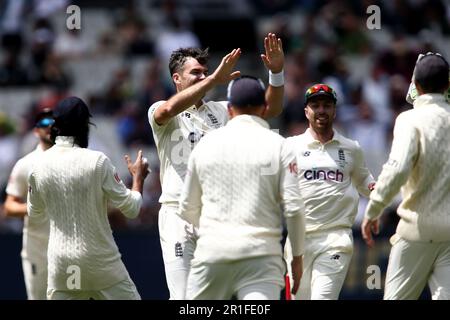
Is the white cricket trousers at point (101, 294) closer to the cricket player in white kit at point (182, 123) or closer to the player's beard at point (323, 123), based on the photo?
the cricket player in white kit at point (182, 123)

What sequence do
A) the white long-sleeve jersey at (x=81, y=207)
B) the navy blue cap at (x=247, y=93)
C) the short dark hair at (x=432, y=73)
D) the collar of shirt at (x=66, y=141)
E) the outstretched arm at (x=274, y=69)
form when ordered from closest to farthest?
the navy blue cap at (x=247, y=93) < the short dark hair at (x=432, y=73) < the white long-sleeve jersey at (x=81, y=207) < the collar of shirt at (x=66, y=141) < the outstretched arm at (x=274, y=69)

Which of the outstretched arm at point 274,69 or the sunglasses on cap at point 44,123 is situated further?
the sunglasses on cap at point 44,123

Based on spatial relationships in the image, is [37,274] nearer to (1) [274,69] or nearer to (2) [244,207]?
(1) [274,69]

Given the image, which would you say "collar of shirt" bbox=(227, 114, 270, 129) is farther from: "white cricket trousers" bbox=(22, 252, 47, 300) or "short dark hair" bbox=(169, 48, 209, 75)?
"white cricket trousers" bbox=(22, 252, 47, 300)

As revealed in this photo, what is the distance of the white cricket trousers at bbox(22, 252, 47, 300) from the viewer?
12656 millimetres

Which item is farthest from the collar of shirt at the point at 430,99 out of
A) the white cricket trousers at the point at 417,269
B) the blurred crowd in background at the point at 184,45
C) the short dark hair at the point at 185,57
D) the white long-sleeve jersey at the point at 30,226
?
the blurred crowd in background at the point at 184,45

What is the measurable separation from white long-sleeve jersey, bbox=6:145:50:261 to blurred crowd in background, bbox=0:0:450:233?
5.47m

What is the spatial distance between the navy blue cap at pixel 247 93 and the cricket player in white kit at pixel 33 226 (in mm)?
3876

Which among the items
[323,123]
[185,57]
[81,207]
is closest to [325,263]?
[323,123]

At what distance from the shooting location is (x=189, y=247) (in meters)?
10.4

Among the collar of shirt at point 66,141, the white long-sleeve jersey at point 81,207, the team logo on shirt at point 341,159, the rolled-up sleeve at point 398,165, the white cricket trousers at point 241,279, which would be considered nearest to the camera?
the white cricket trousers at point 241,279

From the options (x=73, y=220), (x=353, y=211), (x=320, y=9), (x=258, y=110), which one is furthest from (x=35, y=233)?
(x=320, y=9)

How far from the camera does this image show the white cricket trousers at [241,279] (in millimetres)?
8812
